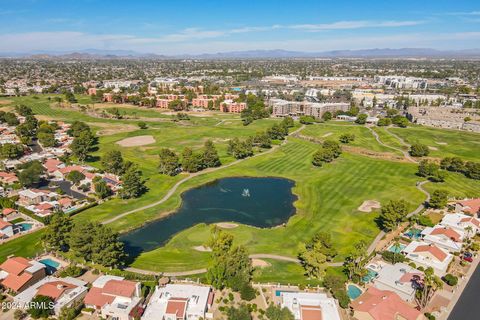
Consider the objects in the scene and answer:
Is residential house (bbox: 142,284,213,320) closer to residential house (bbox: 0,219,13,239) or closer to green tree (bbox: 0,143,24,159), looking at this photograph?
residential house (bbox: 0,219,13,239)

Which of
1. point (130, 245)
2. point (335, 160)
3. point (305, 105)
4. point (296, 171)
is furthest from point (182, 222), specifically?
point (305, 105)

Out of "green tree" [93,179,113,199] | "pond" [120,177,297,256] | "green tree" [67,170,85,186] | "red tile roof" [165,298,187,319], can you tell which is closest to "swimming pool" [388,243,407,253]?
"pond" [120,177,297,256]

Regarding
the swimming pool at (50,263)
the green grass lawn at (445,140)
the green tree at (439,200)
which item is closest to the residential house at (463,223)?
the green tree at (439,200)

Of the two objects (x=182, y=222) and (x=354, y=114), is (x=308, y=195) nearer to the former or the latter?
(x=182, y=222)

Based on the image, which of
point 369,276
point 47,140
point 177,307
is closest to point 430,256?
point 369,276

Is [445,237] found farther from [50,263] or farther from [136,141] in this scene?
[136,141]
